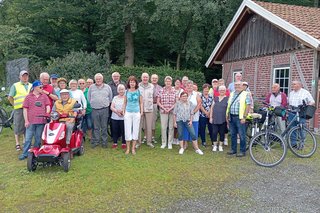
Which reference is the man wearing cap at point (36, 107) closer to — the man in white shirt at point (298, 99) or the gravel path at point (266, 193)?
the gravel path at point (266, 193)

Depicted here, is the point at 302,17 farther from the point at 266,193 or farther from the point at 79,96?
the point at 79,96

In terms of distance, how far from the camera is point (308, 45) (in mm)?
9133

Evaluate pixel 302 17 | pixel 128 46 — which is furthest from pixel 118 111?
pixel 128 46

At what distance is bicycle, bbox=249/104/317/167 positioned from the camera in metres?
5.85

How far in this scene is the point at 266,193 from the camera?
14.7ft

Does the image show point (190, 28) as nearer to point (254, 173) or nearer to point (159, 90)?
point (159, 90)

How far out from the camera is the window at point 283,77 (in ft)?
35.0

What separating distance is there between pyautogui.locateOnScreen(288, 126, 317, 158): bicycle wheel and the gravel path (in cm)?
80

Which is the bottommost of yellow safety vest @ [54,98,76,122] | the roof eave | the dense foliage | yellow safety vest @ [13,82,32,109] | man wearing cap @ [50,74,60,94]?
yellow safety vest @ [54,98,76,122]

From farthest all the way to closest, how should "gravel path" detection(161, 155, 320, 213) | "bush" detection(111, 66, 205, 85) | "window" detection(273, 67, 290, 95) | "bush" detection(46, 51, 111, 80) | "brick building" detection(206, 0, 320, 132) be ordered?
1. "bush" detection(111, 66, 205, 85)
2. "bush" detection(46, 51, 111, 80)
3. "window" detection(273, 67, 290, 95)
4. "brick building" detection(206, 0, 320, 132)
5. "gravel path" detection(161, 155, 320, 213)

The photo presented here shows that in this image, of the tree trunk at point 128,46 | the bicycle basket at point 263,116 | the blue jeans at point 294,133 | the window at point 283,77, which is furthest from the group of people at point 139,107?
the tree trunk at point 128,46

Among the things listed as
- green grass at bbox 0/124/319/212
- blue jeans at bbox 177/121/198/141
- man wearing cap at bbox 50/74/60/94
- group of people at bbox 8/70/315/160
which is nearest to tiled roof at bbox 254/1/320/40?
group of people at bbox 8/70/315/160

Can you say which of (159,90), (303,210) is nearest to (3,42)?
(159,90)

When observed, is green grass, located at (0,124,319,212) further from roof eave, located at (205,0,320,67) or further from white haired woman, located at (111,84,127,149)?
roof eave, located at (205,0,320,67)
